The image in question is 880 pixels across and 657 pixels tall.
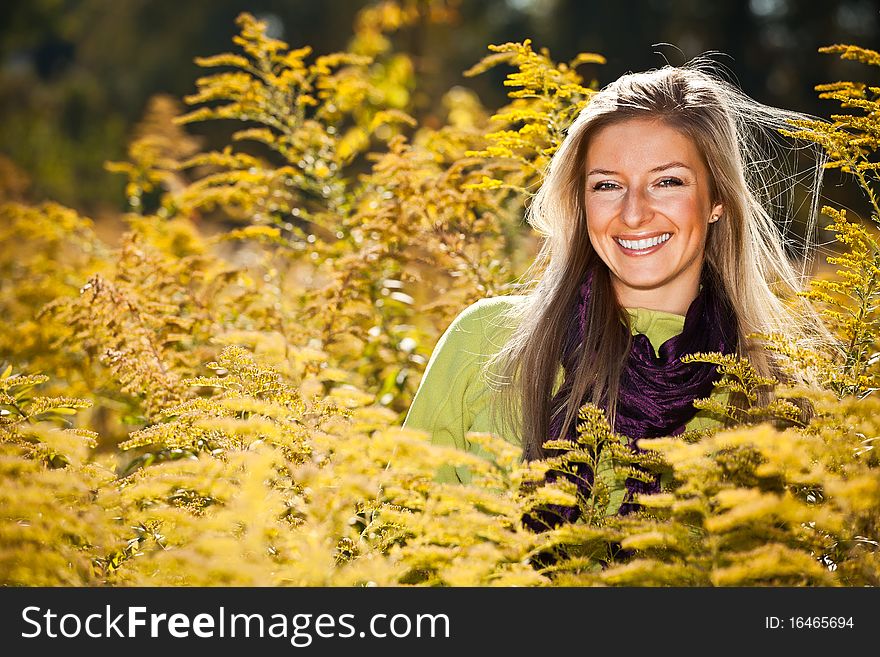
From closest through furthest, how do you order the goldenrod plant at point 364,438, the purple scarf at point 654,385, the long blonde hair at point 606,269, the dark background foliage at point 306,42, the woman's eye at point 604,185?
the goldenrod plant at point 364,438 → the purple scarf at point 654,385 → the long blonde hair at point 606,269 → the woman's eye at point 604,185 → the dark background foliage at point 306,42

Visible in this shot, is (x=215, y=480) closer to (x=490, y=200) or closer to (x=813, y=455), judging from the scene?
(x=813, y=455)

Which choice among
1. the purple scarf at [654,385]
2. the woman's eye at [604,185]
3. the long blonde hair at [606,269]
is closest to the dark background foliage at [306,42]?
the long blonde hair at [606,269]

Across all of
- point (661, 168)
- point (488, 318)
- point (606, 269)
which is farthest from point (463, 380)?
point (661, 168)

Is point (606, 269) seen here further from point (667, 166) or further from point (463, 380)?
point (463, 380)

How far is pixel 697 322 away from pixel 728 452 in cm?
64

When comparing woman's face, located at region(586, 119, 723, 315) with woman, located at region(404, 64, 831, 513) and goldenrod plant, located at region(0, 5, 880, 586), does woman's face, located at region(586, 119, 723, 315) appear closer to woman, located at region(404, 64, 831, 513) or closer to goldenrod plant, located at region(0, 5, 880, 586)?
woman, located at region(404, 64, 831, 513)

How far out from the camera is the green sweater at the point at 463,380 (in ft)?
7.47

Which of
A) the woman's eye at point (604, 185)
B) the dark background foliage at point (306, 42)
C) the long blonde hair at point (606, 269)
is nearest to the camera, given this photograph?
the long blonde hair at point (606, 269)

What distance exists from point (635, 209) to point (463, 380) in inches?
24.2

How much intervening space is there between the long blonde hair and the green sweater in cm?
5

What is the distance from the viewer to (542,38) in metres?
20.0

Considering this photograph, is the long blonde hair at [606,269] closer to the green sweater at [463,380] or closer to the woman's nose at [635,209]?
the green sweater at [463,380]

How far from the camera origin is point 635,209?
2.20 metres
